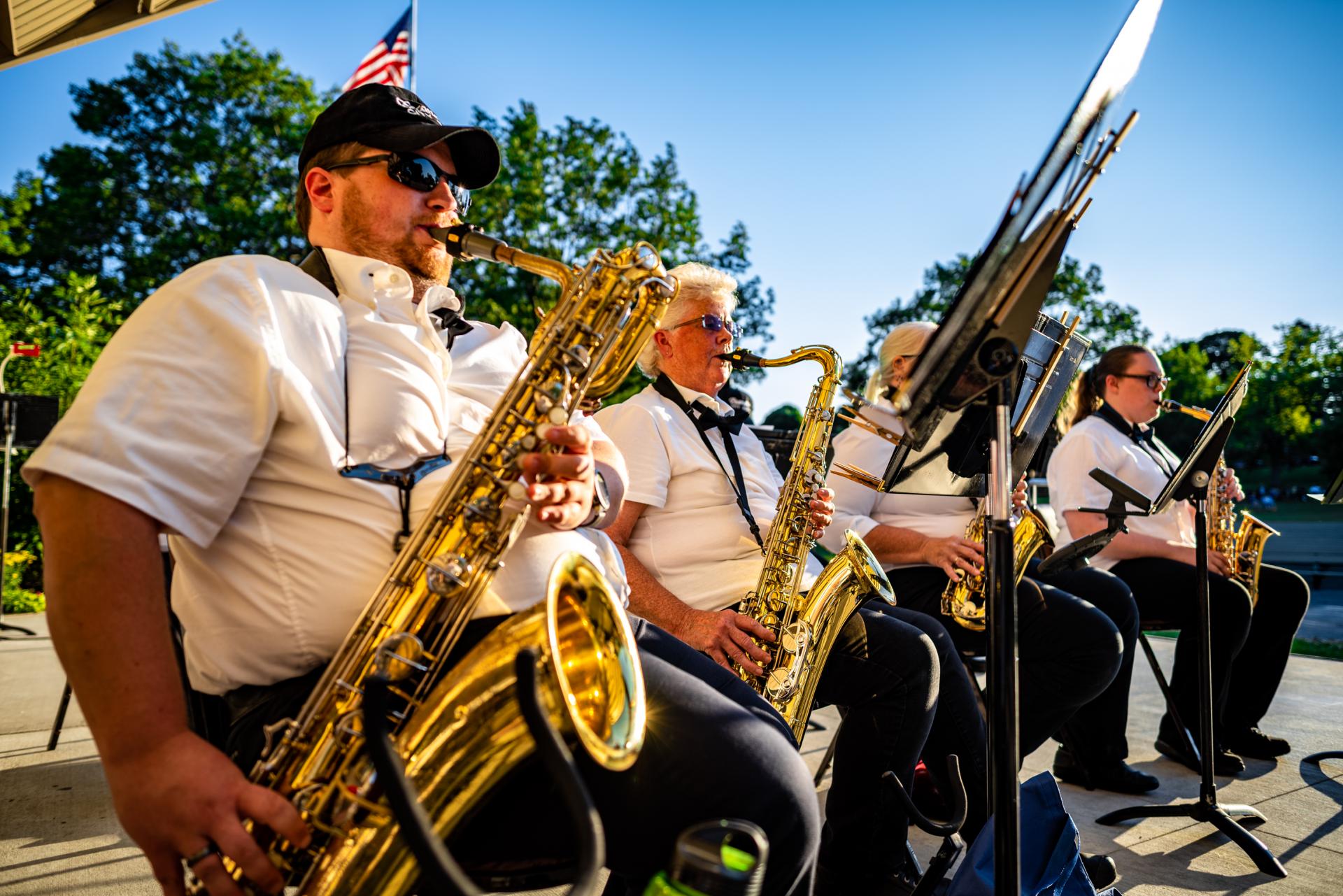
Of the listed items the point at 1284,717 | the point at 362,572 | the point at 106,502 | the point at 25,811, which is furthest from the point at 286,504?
the point at 1284,717

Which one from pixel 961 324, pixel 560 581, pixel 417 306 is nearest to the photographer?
pixel 560 581

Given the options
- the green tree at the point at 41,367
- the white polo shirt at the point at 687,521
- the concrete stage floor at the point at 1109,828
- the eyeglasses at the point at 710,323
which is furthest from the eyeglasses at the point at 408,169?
the green tree at the point at 41,367

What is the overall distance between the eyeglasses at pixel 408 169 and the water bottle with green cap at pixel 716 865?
1739 millimetres

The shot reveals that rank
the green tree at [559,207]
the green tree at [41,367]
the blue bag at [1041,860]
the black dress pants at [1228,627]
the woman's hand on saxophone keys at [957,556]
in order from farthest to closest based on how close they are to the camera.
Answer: the green tree at [559,207] < the green tree at [41,367] < the black dress pants at [1228,627] < the woman's hand on saxophone keys at [957,556] < the blue bag at [1041,860]

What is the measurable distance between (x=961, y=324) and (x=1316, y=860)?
3.25m

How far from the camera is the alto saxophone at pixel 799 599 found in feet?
10.3

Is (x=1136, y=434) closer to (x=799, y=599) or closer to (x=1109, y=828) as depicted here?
(x=1109, y=828)

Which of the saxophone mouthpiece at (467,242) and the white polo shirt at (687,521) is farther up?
the saxophone mouthpiece at (467,242)

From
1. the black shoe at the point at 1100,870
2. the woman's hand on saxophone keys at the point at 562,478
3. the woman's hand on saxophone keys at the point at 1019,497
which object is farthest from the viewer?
the woman's hand on saxophone keys at the point at 1019,497

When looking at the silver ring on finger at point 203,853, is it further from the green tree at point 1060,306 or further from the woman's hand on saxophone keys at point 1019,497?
the green tree at point 1060,306

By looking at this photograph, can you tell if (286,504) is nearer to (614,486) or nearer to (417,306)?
(417,306)

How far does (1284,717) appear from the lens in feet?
18.6

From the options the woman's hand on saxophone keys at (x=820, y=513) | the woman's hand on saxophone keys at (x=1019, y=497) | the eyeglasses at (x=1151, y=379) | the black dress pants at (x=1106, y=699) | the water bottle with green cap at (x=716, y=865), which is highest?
the eyeglasses at (x=1151, y=379)

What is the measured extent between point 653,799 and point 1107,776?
368 cm
